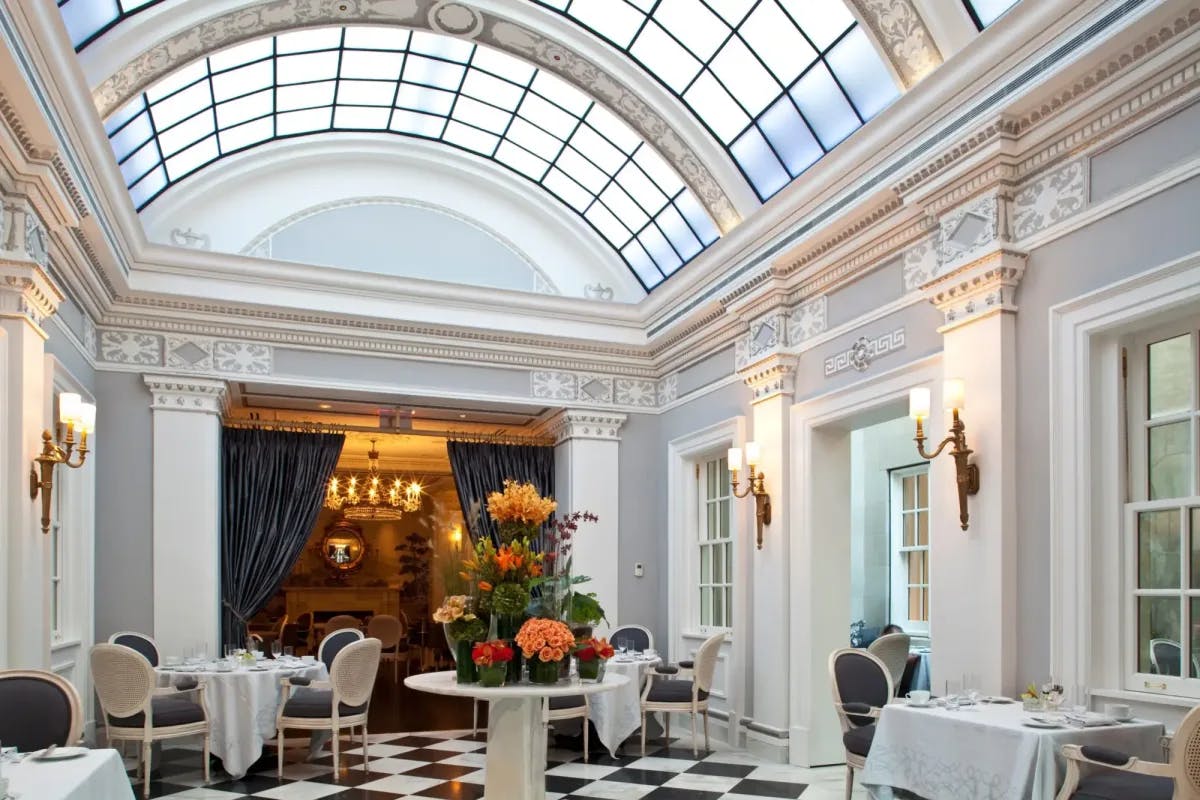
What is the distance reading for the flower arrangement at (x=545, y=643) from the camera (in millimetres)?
4059

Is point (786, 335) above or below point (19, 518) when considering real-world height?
above

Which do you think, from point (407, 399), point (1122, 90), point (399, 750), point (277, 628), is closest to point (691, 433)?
point (407, 399)

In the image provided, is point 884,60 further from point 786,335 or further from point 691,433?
point 691,433

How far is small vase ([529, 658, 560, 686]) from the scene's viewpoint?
164 inches

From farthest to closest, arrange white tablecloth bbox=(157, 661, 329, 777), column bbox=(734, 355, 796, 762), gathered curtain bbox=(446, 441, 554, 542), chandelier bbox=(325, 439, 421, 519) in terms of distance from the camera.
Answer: chandelier bbox=(325, 439, 421, 519) → gathered curtain bbox=(446, 441, 554, 542) → column bbox=(734, 355, 796, 762) → white tablecloth bbox=(157, 661, 329, 777)

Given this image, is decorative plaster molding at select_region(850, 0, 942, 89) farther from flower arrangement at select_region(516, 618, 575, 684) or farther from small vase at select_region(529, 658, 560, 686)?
small vase at select_region(529, 658, 560, 686)

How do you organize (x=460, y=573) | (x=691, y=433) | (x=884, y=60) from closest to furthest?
(x=460, y=573), (x=884, y=60), (x=691, y=433)

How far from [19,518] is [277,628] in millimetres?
11964

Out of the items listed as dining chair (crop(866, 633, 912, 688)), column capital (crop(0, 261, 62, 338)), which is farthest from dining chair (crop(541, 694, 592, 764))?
column capital (crop(0, 261, 62, 338))

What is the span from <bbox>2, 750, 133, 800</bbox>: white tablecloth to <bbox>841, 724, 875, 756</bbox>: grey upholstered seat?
3.66m

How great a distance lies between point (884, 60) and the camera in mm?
6129

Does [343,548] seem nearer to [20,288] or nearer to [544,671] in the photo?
[20,288]

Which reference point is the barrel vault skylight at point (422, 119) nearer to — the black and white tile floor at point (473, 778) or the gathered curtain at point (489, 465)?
the gathered curtain at point (489, 465)

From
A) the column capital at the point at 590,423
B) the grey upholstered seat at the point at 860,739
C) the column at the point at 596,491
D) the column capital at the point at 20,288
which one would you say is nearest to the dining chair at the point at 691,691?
the column at the point at 596,491
